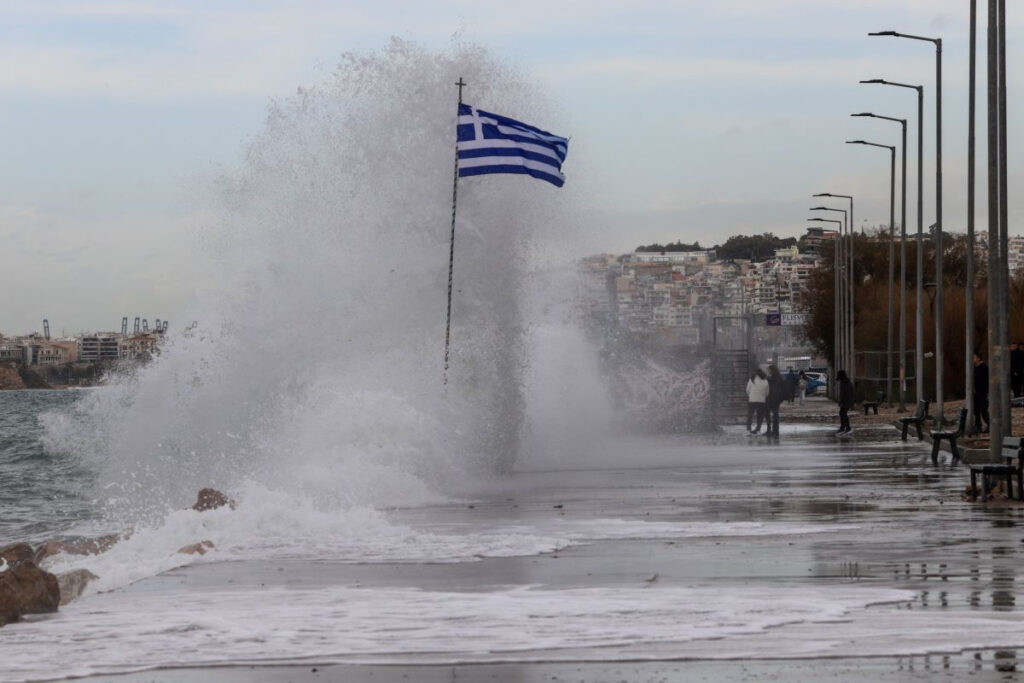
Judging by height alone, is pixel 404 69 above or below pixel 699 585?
above

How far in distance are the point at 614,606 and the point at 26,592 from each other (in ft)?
12.7

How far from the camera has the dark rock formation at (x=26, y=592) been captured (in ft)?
37.3

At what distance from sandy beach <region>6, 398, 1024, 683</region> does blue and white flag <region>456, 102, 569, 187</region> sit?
8770 millimetres

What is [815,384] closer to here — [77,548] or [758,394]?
[758,394]

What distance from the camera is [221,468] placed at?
29531 millimetres

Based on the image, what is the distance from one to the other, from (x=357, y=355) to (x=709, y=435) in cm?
1668

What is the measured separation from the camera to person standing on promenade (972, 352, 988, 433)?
34.4m

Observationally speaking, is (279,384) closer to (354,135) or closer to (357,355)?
(357,355)

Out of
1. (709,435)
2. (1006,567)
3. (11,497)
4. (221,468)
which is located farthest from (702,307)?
(1006,567)

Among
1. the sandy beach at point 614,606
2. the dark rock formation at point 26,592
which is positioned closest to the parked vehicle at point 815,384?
the sandy beach at point 614,606

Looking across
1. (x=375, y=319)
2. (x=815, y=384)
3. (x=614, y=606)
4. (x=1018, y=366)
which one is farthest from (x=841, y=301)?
(x=614, y=606)

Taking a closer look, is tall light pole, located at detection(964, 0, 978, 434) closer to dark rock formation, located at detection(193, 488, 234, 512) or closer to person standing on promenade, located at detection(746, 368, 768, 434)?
person standing on promenade, located at detection(746, 368, 768, 434)

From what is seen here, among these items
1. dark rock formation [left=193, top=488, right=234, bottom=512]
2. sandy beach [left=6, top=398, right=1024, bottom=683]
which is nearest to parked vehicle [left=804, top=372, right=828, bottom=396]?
sandy beach [left=6, top=398, right=1024, bottom=683]

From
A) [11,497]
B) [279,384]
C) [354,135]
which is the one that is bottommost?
[11,497]
